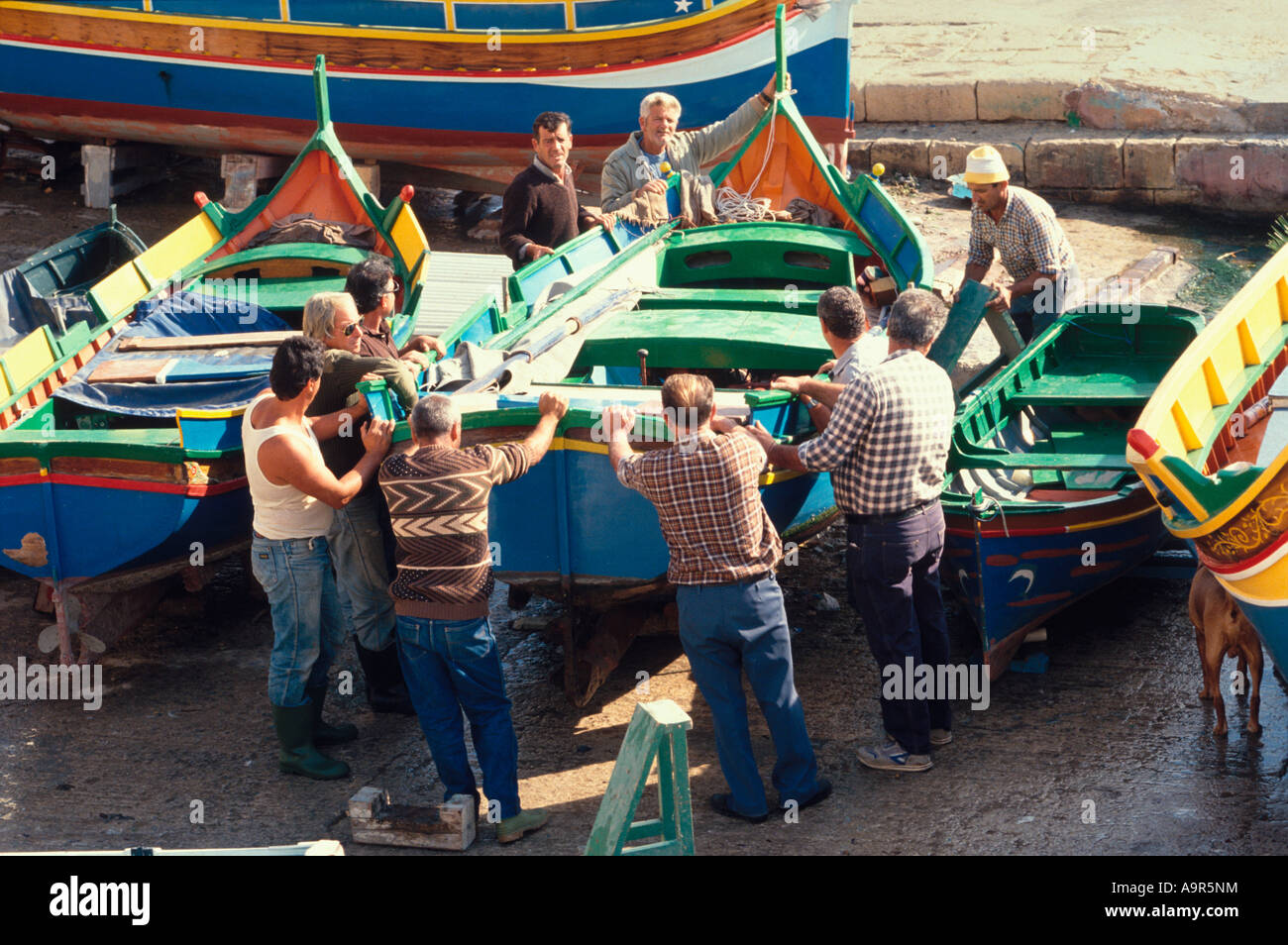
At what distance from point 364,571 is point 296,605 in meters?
0.43

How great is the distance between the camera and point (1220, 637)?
589cm

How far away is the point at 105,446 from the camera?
6.60 metres

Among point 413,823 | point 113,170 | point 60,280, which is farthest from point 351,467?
point 113,170

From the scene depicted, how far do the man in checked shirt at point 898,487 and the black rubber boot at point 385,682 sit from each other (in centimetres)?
202

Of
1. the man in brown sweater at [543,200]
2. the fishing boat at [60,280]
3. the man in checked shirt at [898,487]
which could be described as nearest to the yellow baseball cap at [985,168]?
the man in brown sweater at [543,200]

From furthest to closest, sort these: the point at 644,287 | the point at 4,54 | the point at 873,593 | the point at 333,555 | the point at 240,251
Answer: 1. the point at 4,54
2. the point at 240,251
3. the point at 644,287
4. the point at 333,555
5. the point at 873,593

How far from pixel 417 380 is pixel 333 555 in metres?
0.89

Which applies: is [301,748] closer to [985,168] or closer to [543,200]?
[543,200]

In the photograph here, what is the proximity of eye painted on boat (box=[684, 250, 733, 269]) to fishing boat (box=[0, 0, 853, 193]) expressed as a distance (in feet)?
11.6

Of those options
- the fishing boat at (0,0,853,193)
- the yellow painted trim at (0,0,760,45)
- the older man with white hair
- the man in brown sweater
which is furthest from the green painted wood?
the yellow painted trim at (0,0,760,45)

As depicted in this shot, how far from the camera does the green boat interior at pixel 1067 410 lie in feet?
22.9

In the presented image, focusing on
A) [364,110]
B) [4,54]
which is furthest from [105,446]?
[4,54]

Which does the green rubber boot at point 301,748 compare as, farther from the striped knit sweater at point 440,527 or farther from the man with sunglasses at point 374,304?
the man with sunglasses at point 374,304

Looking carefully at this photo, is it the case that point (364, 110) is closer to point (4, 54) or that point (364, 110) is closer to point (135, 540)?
point (4, 54)
